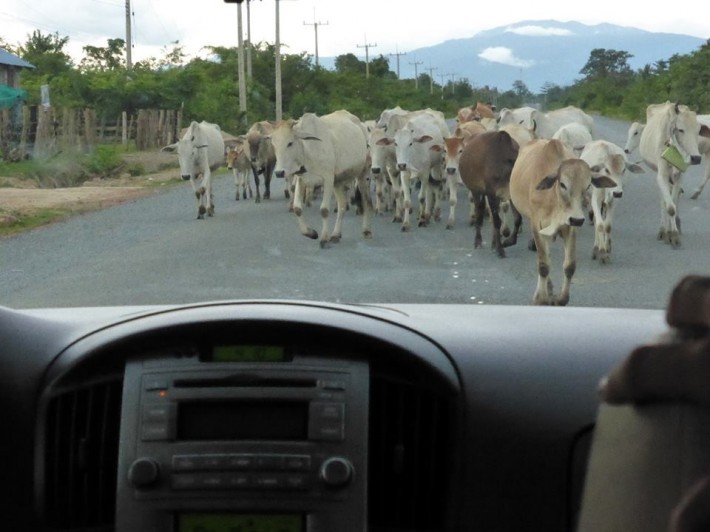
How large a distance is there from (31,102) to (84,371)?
4459 cm

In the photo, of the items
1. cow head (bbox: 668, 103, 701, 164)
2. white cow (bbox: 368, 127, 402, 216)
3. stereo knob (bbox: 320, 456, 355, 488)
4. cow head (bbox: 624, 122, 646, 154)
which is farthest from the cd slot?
cow head (bbox: 624, 122, 646, 154)

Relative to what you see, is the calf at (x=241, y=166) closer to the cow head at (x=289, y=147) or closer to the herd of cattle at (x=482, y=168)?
the herd of cattle at (x=482, y=168)

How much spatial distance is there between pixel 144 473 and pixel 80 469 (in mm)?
245

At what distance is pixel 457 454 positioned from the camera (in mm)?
2934

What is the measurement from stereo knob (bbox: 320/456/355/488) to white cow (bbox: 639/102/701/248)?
42.5 feet

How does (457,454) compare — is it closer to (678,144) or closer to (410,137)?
(678,144)

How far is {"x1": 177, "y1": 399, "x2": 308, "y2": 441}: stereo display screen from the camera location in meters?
2.92

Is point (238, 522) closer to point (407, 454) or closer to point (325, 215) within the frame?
point (407, 454)

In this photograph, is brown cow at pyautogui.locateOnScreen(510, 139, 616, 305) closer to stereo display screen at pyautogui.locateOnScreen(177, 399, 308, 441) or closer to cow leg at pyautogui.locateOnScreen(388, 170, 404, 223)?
cow leg at pyautogui.locateOnScreen(388, 170, 404, 223)

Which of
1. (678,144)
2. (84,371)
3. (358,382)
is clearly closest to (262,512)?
(358,382)

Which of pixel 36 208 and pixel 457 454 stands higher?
pixel 457 454

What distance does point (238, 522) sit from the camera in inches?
115

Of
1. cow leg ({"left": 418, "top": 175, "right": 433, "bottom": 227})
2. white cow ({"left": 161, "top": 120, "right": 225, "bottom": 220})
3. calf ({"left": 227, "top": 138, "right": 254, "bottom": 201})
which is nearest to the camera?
cow leg ({"left": 418, "top": 175, "right": 433, "bottom": 227})

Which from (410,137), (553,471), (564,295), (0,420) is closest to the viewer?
(553,471)
